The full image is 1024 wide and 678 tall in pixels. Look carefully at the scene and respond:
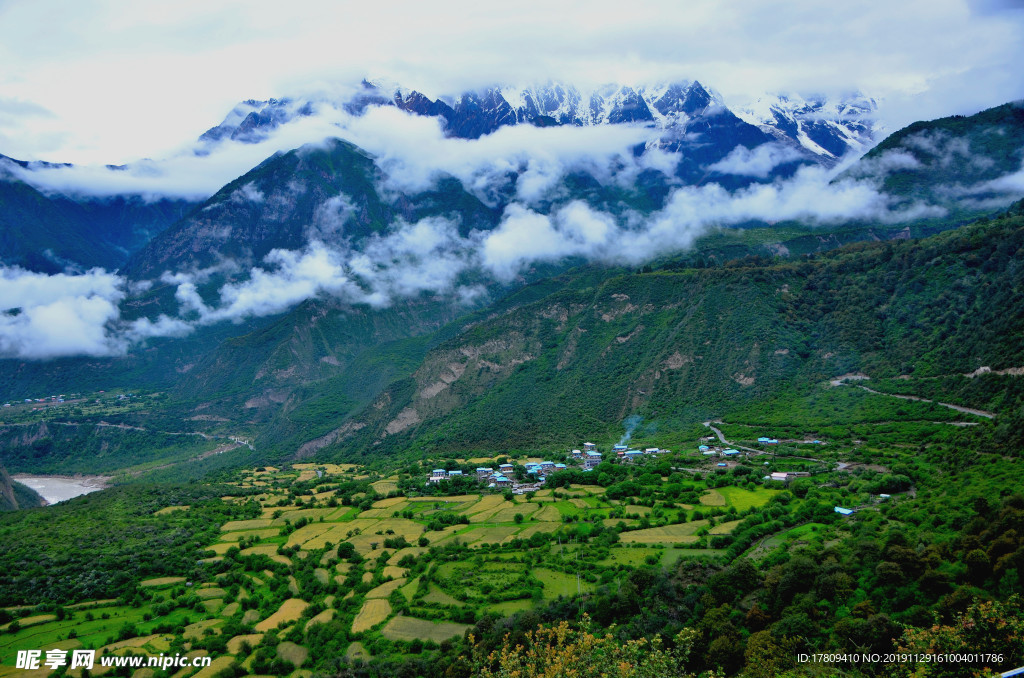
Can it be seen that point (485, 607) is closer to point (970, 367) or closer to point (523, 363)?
point (970, 367)

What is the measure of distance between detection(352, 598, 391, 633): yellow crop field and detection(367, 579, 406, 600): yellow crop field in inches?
32.1

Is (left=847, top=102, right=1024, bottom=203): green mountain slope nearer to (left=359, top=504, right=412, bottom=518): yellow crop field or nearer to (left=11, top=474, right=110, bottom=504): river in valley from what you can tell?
(left=359, top=504, right=412, bottom=518): yellow crop field

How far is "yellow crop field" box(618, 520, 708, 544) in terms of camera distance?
190ft

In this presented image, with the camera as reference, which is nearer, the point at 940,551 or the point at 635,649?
the point at 635,649

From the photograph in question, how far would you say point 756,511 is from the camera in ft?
196

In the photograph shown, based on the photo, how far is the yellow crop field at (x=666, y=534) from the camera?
5797cm

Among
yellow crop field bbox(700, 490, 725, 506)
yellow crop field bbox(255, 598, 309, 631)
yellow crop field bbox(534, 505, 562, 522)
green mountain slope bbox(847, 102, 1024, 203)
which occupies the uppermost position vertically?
green mountain slope bbox(847, 102, 1024, 203)

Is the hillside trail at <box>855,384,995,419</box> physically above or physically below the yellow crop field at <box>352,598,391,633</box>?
above

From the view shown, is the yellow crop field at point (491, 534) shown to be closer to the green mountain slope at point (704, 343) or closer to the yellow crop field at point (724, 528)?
the yellow crop field at point (724, 528)

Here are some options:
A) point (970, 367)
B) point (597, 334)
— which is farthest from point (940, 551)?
point (597, 334)

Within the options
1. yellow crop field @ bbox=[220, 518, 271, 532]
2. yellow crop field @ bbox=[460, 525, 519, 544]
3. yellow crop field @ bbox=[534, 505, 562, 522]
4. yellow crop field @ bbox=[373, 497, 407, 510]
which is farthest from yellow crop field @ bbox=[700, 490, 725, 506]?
yellow crop field @ bbox=[220, 518, 271, 532]

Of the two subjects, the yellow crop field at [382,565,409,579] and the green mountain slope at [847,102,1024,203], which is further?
the green mountain slope at [847,102,1024,203]

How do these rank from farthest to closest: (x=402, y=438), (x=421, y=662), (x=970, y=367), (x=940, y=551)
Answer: (x=402, y=438) → (x=970, y=367) → (x=421, y=662) → (x=940, y=551)

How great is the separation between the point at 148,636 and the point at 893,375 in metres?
86.7
